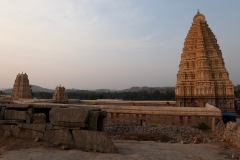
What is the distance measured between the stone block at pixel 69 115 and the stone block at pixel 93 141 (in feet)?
1.47

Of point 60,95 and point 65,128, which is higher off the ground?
point 60,95

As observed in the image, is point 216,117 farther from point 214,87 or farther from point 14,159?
point 14,159

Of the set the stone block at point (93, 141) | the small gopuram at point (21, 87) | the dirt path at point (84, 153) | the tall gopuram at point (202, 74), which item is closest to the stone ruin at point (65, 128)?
the stone block at point (93, 141)

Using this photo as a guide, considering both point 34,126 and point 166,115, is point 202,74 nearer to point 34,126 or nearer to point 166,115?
point 166,115

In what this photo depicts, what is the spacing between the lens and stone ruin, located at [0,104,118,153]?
7714 millimetres

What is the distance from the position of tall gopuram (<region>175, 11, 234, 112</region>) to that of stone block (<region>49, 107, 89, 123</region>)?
78.3 feet

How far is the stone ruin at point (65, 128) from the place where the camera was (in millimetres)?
7714

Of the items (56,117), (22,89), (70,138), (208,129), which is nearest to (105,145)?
(70,138)

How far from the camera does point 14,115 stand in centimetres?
934

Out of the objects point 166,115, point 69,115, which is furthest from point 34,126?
point 166,115

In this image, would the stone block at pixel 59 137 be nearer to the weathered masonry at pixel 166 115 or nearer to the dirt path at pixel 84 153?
the dirt path at pixel 84 153

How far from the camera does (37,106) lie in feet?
30.9

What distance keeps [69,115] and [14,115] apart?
243 centimetres

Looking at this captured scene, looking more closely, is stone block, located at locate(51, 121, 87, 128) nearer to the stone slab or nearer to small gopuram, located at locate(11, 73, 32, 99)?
the stone slab
